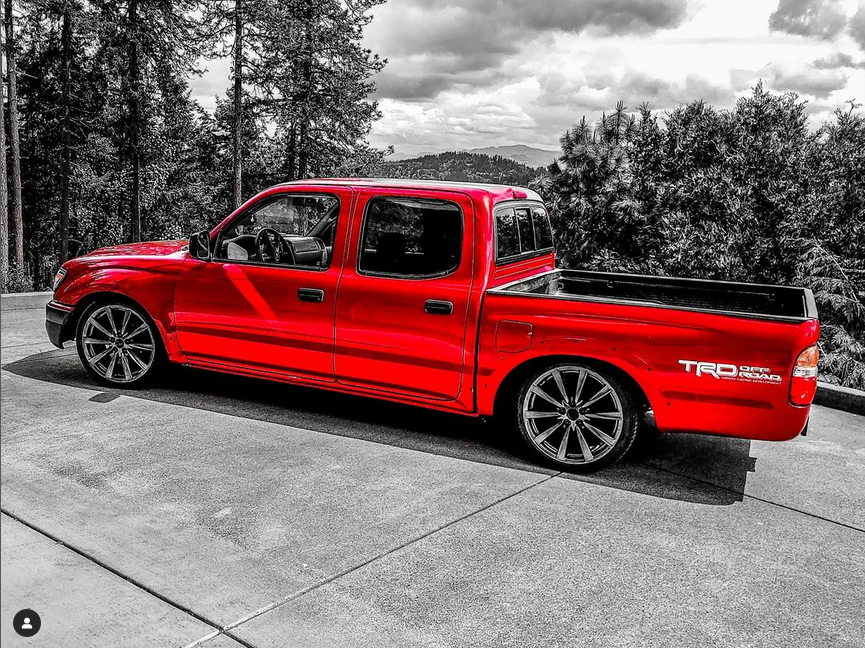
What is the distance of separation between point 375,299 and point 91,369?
8.97 ft

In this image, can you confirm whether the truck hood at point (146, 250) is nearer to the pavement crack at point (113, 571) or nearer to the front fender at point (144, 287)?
the front fender at point (144, 287)

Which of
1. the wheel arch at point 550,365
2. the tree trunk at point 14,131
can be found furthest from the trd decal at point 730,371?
the tree trunk at point 14,131

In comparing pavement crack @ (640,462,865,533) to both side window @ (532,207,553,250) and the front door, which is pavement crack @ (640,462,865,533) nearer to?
side window @ (532,207,553,250)

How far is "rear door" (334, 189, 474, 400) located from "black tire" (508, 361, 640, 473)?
509mm

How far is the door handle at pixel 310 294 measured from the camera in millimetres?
5422

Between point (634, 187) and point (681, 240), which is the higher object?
point (634, 187)

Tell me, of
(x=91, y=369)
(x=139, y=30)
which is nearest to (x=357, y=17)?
(x=139, y=30)

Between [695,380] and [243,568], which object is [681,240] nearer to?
[695,380]

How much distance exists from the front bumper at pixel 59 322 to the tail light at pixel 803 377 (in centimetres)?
542

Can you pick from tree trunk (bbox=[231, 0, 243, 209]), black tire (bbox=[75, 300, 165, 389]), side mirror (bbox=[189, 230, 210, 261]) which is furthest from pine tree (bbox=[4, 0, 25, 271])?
side mirror (bbox=[189, 230, 210, 261])

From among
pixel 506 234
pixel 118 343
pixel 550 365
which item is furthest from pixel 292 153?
pixel 550 365

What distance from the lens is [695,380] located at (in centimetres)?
452

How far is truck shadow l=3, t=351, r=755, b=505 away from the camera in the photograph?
16.0 feet

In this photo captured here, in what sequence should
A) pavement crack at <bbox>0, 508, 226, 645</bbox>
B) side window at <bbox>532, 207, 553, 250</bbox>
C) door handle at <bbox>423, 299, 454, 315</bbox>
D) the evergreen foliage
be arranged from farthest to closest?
the evergreen foliage, side window at <bbox>532, 207, 553, 250</bbox>, door handle at <bbox>423, 299, 454, 315</bbox>, pavement crack at <bbox>0, 508, 226, 645</bbox>
